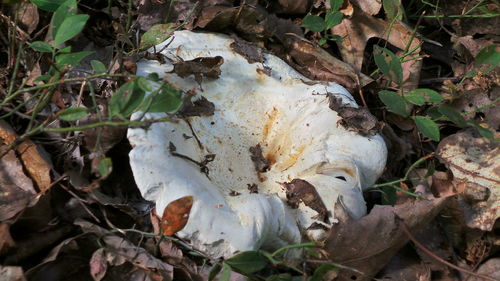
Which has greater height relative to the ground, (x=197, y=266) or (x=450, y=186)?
(x=450, y=186)

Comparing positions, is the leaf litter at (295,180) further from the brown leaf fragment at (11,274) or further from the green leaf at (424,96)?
the green leaf at (424,96)

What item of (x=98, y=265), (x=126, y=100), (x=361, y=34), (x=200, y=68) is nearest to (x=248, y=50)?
(x=200, y=68)

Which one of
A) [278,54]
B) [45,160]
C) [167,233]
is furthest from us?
[278,54]

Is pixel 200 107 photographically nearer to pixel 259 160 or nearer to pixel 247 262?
pixel 259 160

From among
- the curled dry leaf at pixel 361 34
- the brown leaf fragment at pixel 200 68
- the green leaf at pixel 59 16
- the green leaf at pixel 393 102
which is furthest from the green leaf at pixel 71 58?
the curled dry leaf at pixel 361 34

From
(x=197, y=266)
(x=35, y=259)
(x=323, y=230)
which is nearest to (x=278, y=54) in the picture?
(x=323, y=230)

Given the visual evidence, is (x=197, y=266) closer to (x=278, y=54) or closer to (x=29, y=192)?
(x=29, y=192)

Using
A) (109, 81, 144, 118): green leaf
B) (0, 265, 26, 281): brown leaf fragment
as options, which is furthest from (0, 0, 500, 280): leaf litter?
(109, 81, 144, 118): green leaf
